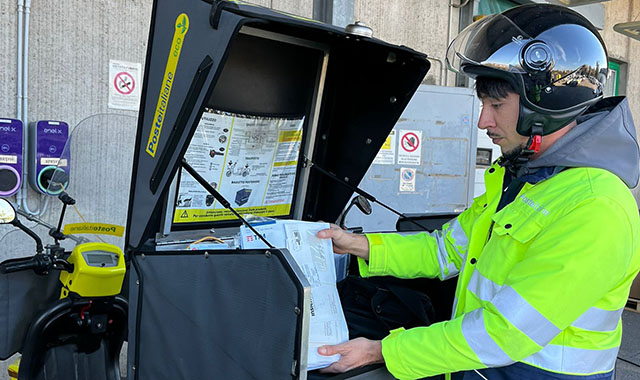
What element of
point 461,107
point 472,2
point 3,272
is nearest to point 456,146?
point 461,107

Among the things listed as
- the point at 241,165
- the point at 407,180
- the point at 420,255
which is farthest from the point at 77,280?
the point at 407,180

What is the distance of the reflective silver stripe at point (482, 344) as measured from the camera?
140 centimetres

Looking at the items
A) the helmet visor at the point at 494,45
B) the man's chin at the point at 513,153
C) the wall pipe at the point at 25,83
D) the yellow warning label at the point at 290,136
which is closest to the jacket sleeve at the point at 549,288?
the man's chin at the point at 513,153

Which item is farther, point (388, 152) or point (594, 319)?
point (388, 152)

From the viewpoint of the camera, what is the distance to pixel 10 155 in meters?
3.24

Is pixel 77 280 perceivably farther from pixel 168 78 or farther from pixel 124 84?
pixel 124 84

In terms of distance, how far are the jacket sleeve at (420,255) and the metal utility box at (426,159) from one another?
2629mm

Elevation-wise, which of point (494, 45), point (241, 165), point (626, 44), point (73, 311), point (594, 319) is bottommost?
point (73, 311)

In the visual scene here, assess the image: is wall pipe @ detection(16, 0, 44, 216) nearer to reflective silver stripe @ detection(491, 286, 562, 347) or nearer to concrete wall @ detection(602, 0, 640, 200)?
reflective silver stripe @ detection(491, 286, 562, 347)

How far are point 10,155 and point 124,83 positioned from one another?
36.5 inches

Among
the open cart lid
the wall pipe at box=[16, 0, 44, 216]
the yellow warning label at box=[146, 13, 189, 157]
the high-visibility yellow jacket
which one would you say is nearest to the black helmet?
the high-visibility yellow jacket

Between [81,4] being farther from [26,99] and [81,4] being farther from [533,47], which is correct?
[533,47]

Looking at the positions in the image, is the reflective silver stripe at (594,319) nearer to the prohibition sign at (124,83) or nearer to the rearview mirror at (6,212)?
the rearview mirror at (6,212)

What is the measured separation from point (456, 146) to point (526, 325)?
4.00 metres
